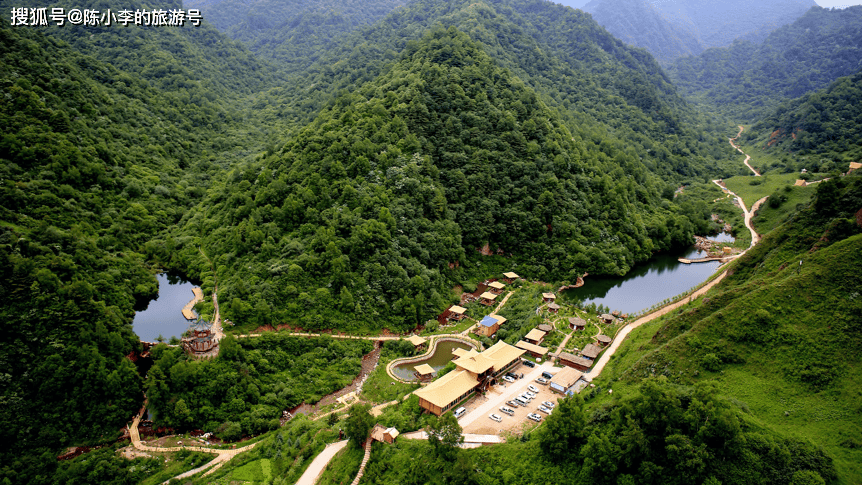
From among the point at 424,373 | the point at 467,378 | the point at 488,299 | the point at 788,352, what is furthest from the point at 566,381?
the point at 488,299

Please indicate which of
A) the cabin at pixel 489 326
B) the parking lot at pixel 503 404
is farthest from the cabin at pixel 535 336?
the cabin at pixel 489 326

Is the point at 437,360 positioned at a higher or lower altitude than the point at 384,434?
lower

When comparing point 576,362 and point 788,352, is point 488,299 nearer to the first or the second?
point 576,362

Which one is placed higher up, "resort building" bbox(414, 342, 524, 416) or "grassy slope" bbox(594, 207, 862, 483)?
"grassy slope" bbox(594, 207, 862, 483)

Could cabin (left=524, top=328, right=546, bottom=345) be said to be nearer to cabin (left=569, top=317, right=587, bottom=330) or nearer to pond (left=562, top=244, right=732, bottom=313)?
cabin (left=569, top=317, right=587, bottom=330)

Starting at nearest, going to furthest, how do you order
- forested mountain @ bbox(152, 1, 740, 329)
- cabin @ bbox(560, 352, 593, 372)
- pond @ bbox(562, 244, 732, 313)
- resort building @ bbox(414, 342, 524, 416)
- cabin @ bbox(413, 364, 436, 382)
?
resort building @ bbox(414, 342, 524, 416) → cabin @ bbox(560, 352, 593, 372) → cabin @ bbox(413, 364, 436, 382) → forested mountain @ bbox(152, 1, 740, 329) → pond @ bbox(562, 244, 732, 313)

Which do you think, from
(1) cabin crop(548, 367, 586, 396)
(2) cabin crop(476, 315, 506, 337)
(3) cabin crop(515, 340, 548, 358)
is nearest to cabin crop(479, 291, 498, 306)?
(2) cabin crop(476, 315, 506, 337)

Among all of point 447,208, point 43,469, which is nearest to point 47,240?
point 43,469
